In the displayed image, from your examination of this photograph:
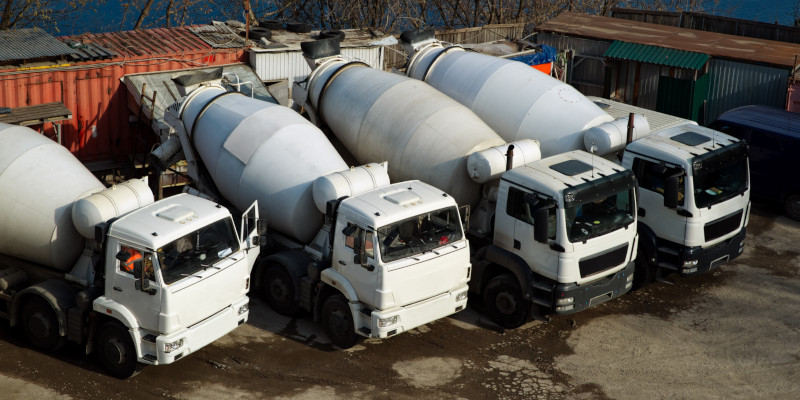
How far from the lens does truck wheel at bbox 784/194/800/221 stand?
1931cm

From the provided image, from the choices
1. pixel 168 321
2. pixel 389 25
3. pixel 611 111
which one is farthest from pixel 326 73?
pixel 389 25

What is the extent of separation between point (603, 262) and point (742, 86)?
10.8 metres

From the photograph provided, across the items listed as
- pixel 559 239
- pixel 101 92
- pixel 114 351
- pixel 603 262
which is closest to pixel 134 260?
pixel 114 351

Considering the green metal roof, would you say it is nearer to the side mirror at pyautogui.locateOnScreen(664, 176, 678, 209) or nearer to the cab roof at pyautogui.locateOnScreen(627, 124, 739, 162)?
the cab roof at pyautogui.locateOnScreen(627, 124, 739, 162)

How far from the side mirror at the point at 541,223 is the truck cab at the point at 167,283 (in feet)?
14.2

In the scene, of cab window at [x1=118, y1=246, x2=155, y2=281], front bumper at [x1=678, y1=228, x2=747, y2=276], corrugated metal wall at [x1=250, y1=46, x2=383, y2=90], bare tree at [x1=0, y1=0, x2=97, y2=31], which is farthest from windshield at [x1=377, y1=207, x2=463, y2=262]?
bare tree at [x1=0, y1=0, x2=97, y2=31]

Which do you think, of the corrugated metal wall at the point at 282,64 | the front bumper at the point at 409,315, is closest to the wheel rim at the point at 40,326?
the front bumper at the point at 409,315

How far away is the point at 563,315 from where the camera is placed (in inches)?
597

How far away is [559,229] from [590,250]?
69 centimetres

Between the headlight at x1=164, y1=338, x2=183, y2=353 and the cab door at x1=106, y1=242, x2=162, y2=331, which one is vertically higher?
the cab door at x1=106, y1=242, x2=162, y2=331

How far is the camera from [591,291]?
46.9 ft

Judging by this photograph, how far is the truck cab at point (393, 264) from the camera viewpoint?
1317cm

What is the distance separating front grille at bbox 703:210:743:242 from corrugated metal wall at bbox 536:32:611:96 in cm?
985

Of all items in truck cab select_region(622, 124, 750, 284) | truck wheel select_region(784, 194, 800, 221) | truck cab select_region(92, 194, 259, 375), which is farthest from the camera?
truck wheel select_region(784, 194, 800, 221)
